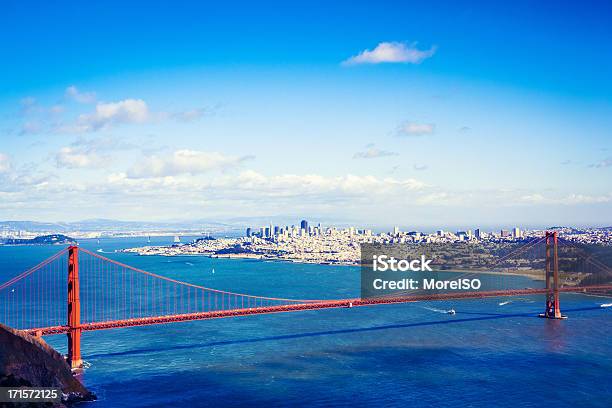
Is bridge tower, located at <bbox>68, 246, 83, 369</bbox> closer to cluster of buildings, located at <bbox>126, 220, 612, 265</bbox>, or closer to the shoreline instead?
the shoreline

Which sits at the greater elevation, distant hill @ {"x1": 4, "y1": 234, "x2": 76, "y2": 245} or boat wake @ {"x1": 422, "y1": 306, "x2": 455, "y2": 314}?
distant hill @ {"x1": 4, "y1": 234, "x2": 76, "y2": 245}

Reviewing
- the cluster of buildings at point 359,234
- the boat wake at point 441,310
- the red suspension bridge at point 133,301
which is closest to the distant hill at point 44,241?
the cluster of buildings at point 359,234

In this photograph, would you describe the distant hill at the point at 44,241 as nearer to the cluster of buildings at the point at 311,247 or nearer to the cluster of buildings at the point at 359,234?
the cluster of buildings at the point at 311,247

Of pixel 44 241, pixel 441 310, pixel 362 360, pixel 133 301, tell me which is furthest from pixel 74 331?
pixel 44 241

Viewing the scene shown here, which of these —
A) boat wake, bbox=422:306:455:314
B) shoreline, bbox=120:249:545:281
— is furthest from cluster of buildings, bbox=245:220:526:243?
boat wake, bbox=422:306:455:314

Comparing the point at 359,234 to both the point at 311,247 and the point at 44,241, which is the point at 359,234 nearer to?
the point at 311,247

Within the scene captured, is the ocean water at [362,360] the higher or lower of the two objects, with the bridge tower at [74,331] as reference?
lower

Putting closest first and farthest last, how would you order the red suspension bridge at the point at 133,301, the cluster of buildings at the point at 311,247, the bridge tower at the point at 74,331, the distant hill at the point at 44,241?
the bridge tower at the point at 74,331 < the red suspension bridge at the point at 133,301 < the cluster of buildings at the point at 311,247 < the distant hill at the point at 44,241
